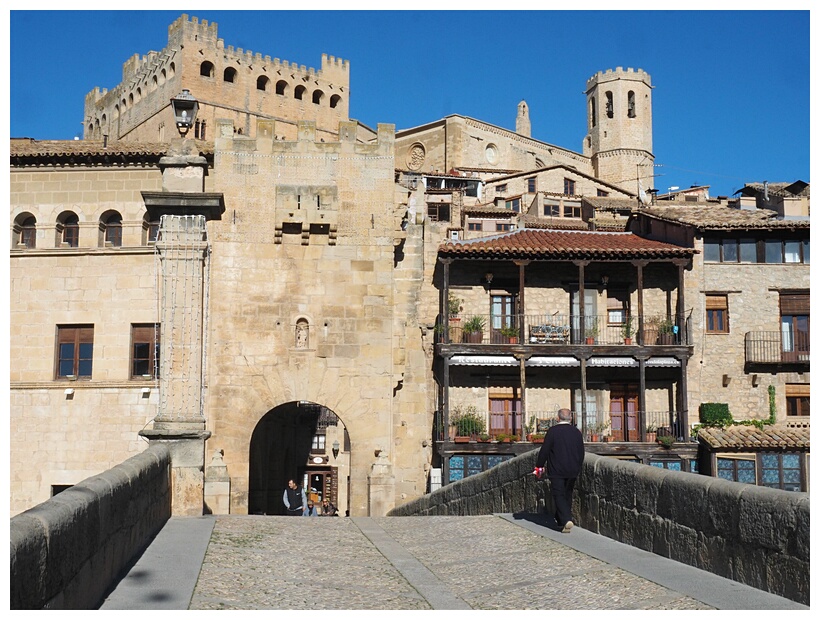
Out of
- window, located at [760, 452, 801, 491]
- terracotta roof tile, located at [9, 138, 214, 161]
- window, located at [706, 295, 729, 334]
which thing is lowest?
window, located at [760, 452, 801, 491]

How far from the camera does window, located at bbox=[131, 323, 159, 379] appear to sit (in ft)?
78.8

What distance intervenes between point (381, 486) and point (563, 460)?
31.9 ft

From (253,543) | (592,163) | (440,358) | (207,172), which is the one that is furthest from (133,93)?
(253,543)

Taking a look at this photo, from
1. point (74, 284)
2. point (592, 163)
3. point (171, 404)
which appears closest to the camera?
point (171, 404)

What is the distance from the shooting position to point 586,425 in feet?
108

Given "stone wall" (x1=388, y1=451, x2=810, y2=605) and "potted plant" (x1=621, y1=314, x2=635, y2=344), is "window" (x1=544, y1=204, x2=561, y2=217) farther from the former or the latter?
"stone wall" (x1=388, y1=451, x2=810, y2=605)

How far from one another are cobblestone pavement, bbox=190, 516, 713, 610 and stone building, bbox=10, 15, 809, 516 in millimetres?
3866

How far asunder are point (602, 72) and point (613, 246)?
6696cm

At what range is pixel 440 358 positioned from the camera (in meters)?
33.3

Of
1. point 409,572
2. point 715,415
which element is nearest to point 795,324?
point 715,415

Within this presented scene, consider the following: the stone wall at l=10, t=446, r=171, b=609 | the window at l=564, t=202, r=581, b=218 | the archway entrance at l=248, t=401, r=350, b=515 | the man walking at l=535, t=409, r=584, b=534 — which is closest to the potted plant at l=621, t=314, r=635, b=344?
the archway entrance at l=248, t=401, r=350, b=515

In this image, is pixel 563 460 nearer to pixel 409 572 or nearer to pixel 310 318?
pixel 409 572

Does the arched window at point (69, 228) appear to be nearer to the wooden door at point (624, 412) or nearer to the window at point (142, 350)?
the window at point (142, 350)

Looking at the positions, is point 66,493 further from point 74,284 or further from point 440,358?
point 440,358
